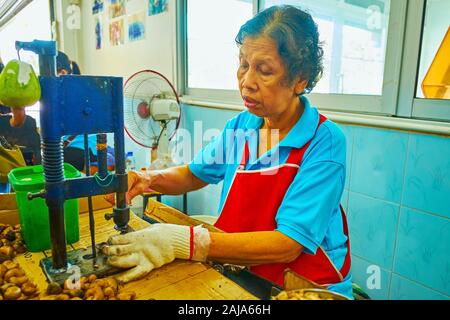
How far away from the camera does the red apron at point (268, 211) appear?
43.1 inches

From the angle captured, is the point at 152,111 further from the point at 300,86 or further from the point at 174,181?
the point at 300,86

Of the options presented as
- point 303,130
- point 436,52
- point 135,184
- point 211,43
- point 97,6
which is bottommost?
point 135,184

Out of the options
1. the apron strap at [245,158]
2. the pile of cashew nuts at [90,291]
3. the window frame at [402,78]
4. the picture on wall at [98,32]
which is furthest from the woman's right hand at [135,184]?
the picture on wall at [98,32]

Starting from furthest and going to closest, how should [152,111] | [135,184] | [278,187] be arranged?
[152,111] → [135,184] → [278,187]

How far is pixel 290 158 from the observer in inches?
45.1

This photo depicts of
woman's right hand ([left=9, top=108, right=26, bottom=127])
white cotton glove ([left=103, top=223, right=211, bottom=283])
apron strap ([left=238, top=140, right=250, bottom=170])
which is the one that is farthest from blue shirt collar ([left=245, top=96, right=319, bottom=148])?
woman's right hand ([left=9, top=108, right=26, bottom=127])

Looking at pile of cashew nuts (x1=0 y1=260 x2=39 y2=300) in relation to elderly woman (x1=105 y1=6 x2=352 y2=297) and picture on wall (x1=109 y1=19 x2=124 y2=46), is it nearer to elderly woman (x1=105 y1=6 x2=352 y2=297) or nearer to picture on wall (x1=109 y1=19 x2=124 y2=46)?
elderly woman (x1=105 y1=6 x2=352 y2=297)

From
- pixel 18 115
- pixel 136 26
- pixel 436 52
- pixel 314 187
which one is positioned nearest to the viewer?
pixel 18 115

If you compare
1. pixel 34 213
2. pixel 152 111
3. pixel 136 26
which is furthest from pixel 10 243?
pixel 136 26

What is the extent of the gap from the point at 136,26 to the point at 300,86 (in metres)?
2.68

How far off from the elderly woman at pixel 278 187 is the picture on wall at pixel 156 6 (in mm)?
2011

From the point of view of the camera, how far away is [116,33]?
3.81 metres

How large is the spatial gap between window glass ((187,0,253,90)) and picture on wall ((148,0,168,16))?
245 millimetres

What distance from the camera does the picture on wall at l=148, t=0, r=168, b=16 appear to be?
2.94 metres
